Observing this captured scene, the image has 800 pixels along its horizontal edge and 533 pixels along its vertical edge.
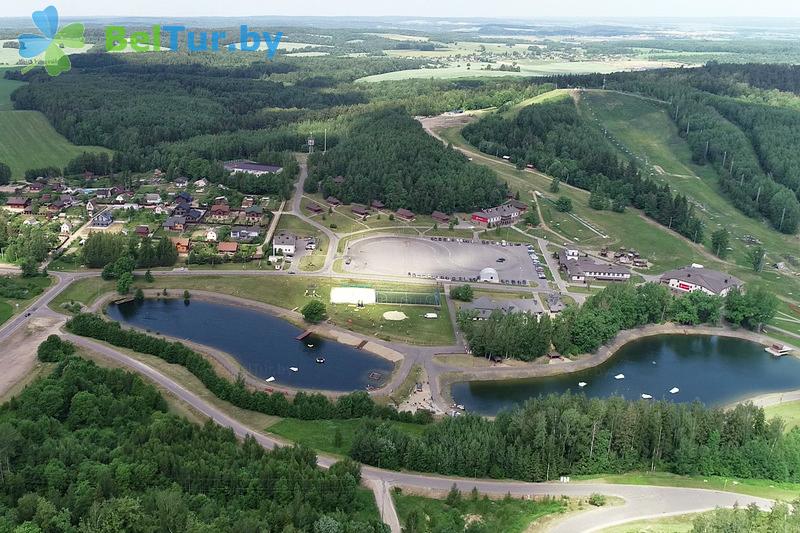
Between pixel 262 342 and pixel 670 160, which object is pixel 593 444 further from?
pixel 670 160

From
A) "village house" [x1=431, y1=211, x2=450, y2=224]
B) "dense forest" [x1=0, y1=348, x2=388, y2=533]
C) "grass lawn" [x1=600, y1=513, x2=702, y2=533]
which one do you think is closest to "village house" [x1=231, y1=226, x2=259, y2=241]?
"village house" [x1=431, y1=211, x2=450, y2=224]

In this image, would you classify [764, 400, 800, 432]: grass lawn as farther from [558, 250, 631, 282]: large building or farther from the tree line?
the tree line

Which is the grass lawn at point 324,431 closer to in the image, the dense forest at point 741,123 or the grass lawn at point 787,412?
the grass lawn at point 787,412

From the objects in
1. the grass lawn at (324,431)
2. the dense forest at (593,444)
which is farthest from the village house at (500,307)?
the dense forest at (593,444)

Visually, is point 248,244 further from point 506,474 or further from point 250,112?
point 250,112

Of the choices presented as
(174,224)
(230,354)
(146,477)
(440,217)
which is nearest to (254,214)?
(174,224)

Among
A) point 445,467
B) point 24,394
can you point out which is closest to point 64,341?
point 24,394
